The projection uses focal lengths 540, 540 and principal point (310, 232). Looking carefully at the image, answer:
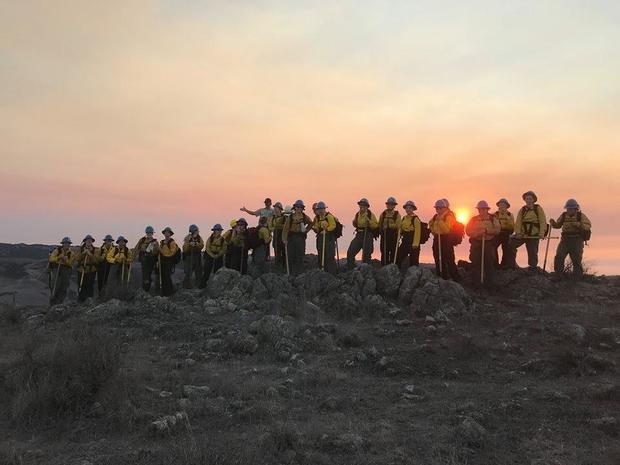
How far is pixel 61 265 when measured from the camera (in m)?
17.9

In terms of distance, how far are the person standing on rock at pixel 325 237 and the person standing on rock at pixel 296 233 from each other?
0.34 metres

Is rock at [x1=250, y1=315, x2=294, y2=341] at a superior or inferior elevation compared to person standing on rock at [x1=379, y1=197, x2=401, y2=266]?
inferior

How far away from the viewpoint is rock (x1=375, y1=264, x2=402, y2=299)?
14867 millimetres

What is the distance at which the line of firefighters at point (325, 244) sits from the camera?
1484cm

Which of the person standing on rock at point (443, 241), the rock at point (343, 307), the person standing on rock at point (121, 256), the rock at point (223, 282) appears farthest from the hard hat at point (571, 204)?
the person standing on rock at point (121, 256)

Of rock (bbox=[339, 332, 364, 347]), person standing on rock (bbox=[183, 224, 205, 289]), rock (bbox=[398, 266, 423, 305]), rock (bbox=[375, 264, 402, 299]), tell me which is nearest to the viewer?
rock (bbox=[339, 332, 364, 347])

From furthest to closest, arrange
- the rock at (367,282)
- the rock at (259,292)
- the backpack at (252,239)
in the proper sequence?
the backpack at (252,239) → the rock at (259,292) → the rock at (367,282)

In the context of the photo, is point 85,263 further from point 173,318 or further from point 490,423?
point 490,423

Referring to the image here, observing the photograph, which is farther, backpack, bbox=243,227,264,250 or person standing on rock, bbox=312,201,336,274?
backpack, bbox=243,227,264,250

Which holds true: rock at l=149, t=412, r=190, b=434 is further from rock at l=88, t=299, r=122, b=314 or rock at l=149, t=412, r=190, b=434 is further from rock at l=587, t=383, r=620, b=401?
rock at l=88, t=299, r=122, b=314

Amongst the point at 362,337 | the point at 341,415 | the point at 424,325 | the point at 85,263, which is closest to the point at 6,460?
the point at 341,415

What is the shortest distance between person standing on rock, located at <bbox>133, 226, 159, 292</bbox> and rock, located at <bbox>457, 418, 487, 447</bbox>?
1309 cm

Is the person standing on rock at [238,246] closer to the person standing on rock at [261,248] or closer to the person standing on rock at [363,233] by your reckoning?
the person standing on rock at [261,248]

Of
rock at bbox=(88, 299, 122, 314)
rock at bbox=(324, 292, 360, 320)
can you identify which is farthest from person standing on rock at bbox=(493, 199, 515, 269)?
rock at bbox=(88, 299, 122, 314)
